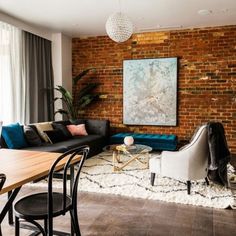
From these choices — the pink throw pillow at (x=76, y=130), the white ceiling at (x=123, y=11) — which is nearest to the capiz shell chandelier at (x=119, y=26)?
the white ceiling at (x=123, y=11)

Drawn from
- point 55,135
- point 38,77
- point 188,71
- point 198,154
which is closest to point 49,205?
point 198,154

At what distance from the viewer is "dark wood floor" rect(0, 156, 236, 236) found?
239 cm

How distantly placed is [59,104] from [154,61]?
2.49 m

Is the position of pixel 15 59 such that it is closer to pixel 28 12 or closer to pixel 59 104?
pixel 28 12

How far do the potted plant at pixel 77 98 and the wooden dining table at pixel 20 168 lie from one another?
12.2ft

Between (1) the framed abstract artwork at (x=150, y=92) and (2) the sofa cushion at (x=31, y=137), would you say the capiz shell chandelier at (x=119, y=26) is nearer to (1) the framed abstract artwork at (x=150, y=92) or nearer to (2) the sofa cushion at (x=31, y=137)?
(2) the sofa cushion at (x=31, y=137)

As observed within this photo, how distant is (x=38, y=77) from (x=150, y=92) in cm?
252

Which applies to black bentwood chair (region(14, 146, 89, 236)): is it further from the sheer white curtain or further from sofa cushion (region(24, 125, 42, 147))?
the sheer white curtain

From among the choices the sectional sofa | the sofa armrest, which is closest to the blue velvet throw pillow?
the sectional sofa

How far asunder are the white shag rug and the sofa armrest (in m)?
1.59

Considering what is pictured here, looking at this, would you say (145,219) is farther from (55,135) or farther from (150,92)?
(150,92)

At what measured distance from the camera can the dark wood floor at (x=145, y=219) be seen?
2.39 m

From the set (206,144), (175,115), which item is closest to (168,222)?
(206,144)

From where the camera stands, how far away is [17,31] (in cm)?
519
